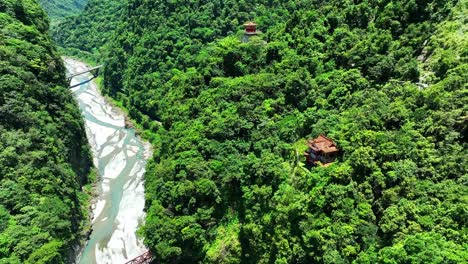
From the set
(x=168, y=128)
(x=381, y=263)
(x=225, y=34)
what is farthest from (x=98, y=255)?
(x=225, y=34)

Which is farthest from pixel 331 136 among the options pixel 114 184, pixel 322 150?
pixel 114 184

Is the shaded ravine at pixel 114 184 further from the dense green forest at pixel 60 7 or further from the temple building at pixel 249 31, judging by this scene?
the dense green forest at pixel 60 7

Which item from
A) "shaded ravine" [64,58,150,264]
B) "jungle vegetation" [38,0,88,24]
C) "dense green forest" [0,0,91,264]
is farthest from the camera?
"jungle vegetation" [38,0,88,24]

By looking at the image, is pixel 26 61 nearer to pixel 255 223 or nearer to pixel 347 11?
pixel 255 223

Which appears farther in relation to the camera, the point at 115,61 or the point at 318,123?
the point at 115,61

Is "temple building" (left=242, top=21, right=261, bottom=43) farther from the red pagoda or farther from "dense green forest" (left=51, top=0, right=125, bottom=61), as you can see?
"dense green forest" (left=51, top=0, right=125, bottom=61)

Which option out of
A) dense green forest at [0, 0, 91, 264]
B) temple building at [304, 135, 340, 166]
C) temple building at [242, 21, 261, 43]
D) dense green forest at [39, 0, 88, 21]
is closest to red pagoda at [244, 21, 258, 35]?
temple building at [242, 21, 261, 43]
